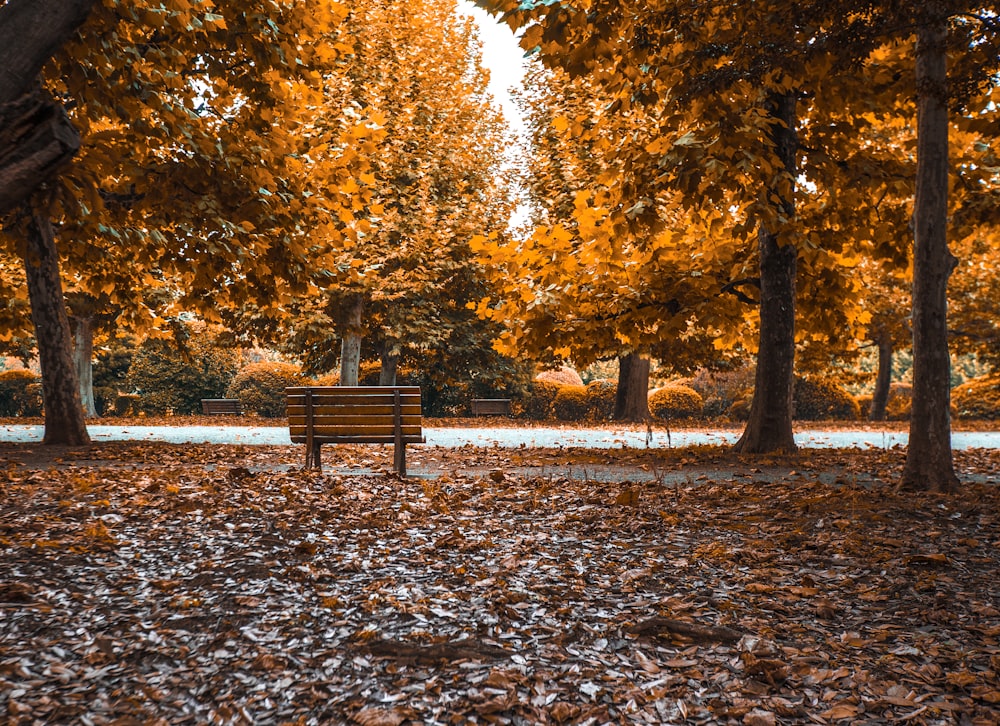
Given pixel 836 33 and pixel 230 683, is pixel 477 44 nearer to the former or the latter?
pixel 836 33

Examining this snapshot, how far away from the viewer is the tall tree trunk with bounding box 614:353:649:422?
21.2 metres

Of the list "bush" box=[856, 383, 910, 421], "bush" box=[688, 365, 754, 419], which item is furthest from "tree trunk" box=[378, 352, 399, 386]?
"bush" box=[856, 383, 910, 421]

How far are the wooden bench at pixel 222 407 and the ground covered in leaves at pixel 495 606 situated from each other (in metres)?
18.0

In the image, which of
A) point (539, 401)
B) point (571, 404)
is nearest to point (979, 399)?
point (571, 404)

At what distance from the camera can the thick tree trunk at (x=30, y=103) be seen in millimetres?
3455

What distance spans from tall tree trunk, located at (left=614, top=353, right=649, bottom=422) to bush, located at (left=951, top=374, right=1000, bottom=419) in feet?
38.0

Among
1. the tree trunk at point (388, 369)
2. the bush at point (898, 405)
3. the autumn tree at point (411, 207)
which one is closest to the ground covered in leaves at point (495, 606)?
the autumn tree at point (411, 207)

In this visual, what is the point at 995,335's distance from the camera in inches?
822

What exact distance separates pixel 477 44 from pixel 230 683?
26.0 metres

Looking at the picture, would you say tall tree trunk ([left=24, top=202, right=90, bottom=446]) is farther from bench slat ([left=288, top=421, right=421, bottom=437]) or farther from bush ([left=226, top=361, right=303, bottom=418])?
bush ([left=226, top=361, right=303, bottom=418])

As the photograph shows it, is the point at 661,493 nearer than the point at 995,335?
Yes

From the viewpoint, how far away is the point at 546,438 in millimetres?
14812

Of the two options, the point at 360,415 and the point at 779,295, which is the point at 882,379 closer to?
the point at 779,295

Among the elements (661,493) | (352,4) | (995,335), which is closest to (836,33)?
(661,493)
